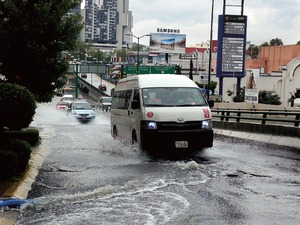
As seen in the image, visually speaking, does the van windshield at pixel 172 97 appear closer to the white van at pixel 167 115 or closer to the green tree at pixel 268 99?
the white van at pixel 167 115

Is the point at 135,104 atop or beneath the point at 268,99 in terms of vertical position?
atop

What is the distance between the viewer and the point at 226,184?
9.80m

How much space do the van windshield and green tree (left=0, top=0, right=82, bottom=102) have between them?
3.52 m

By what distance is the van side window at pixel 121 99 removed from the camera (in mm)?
16281

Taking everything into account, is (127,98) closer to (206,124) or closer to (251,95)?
(206,124)

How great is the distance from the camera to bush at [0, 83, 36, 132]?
1019cm

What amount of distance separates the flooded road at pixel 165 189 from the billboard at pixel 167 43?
77.6 metres

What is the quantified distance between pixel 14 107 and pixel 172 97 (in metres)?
5.38

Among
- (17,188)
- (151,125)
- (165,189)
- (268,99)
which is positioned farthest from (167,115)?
(268,99)

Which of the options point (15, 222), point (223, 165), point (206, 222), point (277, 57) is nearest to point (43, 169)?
point (223, 165)

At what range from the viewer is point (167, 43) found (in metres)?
92.6

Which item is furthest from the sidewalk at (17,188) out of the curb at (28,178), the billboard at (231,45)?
the billboard at (231,45)

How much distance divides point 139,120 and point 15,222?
7347mm

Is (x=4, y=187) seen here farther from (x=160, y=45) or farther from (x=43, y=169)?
(x=160, y=45)
